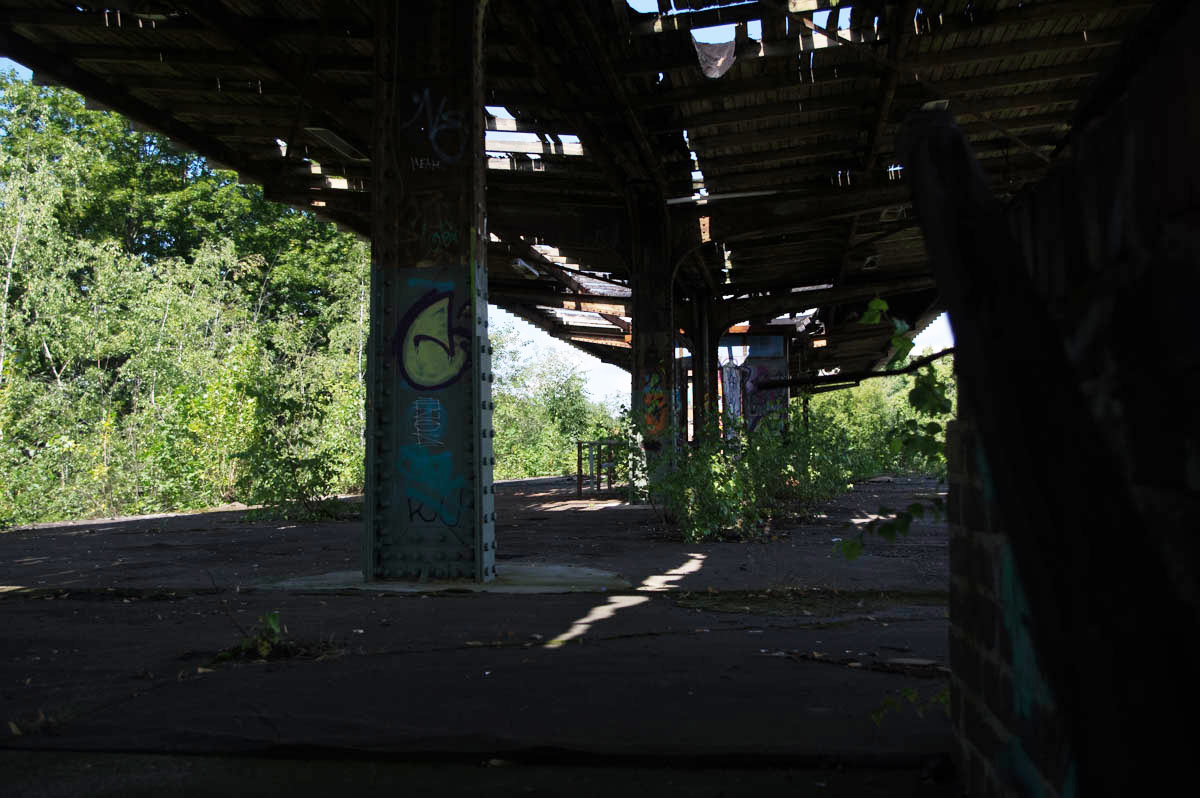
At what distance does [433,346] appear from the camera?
788cm

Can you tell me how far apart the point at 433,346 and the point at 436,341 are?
5 cm

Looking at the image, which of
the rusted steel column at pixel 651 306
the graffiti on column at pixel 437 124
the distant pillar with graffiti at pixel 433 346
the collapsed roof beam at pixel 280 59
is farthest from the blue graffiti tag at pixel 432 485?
the rusted steel column at pixel 651 306

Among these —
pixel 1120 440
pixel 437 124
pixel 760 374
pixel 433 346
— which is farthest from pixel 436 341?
pixel 760 374

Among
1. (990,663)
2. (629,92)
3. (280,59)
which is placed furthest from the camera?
(629,92)

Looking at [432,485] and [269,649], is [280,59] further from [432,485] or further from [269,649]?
[269,649]

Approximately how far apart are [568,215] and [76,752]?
12449mm

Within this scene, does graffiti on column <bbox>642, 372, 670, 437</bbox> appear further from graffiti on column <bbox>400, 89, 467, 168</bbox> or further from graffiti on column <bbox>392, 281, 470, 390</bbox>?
graffiti on column <bbox>400, 89, 467, 168</bbox>

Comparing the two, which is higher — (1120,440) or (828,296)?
(828,296)

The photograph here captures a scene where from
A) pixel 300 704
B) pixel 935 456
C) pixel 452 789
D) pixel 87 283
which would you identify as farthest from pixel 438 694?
pixel 87 283

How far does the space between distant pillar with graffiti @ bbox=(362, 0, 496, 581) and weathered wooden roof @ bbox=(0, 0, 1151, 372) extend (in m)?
1.65

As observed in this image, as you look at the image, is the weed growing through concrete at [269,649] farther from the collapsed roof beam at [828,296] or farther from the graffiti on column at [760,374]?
the graffiti on column at [760,374]

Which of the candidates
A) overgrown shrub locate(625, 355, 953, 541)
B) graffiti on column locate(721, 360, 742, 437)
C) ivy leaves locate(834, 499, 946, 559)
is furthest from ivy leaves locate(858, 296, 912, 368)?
graffiti on column locate(721, 360, 742, 437)

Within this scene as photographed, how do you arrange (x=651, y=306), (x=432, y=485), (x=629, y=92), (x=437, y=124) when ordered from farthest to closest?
1. (x=651, y=306)
2. (x=629, y=92)
3. (x=437, y=124)
4. (x=432, y=485)

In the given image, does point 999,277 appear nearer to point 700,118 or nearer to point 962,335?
point 962,335
